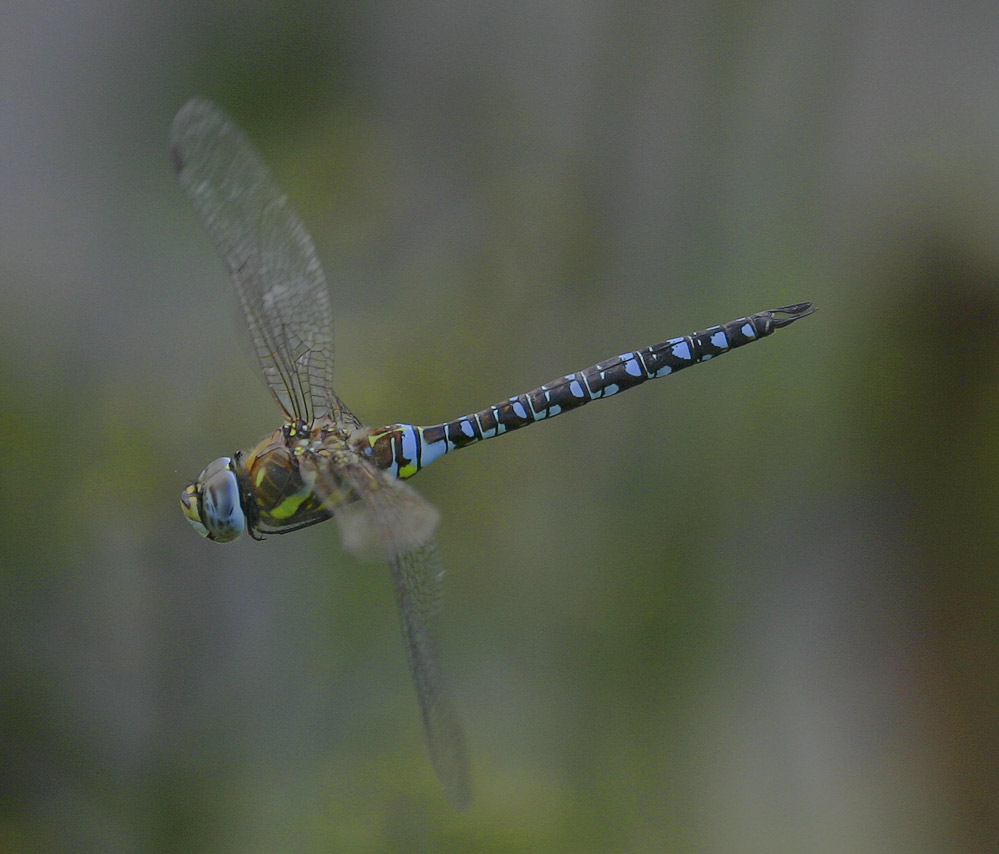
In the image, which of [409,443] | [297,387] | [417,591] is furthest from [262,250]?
[417,591]

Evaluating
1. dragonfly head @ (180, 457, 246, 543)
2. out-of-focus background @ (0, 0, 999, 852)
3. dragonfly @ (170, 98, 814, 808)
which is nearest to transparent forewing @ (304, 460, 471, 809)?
dragonfly @ (170, 98, 814, 808)

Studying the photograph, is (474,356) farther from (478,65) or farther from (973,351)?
(973,351)

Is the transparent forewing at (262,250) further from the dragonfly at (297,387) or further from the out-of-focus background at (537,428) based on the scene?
the out-of-focus background at (537,428)

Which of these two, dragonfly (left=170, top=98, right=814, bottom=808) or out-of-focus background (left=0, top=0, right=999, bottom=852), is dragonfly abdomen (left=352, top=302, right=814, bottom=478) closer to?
dragonfly (left=170, top=98, right=814, bottom=808)

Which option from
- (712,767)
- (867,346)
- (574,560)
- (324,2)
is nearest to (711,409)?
(867,346)

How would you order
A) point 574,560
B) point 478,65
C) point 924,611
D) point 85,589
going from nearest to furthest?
point 85,589
point 924,611
point 574,560
point 478,65

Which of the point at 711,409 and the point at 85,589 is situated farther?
the point at 711,409

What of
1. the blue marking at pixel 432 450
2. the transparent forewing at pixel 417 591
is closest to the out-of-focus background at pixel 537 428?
the blue marking at pixel 432 450
